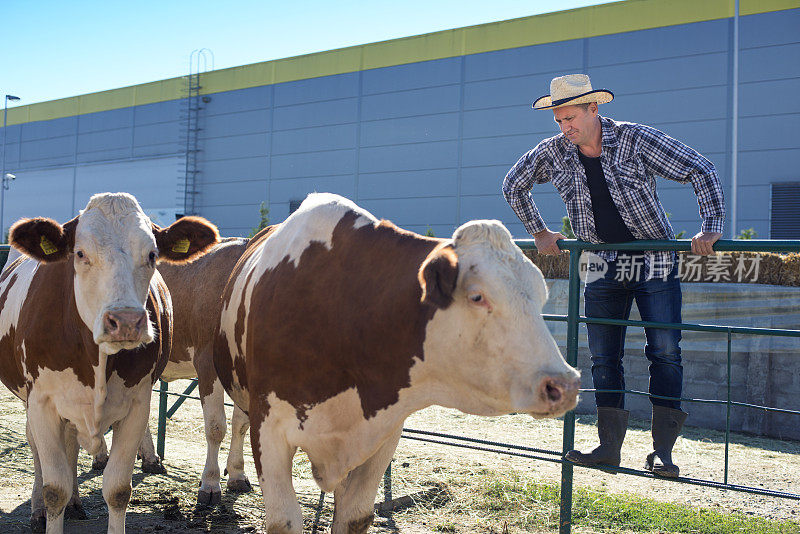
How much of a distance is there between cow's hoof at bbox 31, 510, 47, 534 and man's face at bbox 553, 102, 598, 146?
149 inches

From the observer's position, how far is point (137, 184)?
34219 mm

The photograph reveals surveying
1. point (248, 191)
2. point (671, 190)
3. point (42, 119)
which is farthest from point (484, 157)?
point (42, 119)

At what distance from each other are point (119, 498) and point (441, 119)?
22.5 metres

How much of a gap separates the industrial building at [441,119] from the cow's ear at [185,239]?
58.6 feet

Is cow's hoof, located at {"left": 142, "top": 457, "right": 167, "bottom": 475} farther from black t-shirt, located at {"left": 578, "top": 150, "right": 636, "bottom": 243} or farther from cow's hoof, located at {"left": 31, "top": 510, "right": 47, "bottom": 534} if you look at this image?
black t-shirt, located at {"left": 578, "top": 150, "right": 636, "bottom": 243}

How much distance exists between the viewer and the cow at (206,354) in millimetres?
5133

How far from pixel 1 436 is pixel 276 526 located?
461 centimetres

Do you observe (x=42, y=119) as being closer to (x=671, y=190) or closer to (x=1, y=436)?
(x=671, y=190)

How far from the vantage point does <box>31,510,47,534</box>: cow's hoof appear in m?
4.36

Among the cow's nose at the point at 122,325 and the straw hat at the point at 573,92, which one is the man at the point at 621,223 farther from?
the cow's nose at the point at 122,325

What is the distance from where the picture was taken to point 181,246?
413 cm

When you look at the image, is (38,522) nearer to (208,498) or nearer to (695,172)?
(208,498)

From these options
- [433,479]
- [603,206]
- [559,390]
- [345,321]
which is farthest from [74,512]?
[603,206]

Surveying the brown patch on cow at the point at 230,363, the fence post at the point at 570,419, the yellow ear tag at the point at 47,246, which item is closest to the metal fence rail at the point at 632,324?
the fence post at the point at 570,419
